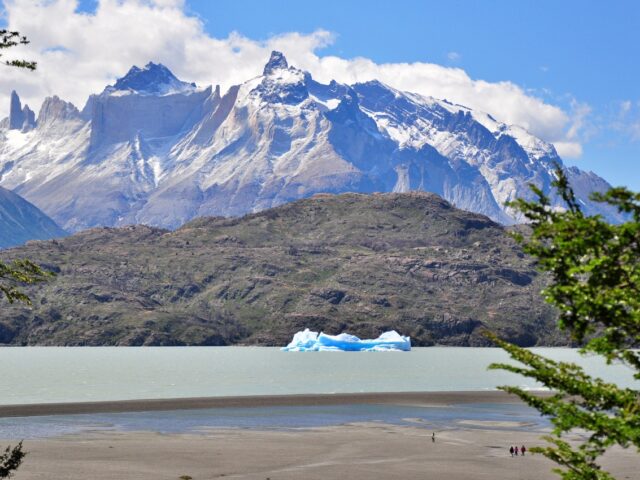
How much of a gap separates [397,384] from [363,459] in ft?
381

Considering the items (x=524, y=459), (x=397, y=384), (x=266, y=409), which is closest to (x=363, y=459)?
(x=524, y=459)

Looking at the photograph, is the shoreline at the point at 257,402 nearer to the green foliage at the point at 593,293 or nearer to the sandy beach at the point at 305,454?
the sandy beach at the point at 305,454

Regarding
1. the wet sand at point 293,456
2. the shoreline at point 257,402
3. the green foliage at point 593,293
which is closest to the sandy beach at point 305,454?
the wet sand at point 293,456

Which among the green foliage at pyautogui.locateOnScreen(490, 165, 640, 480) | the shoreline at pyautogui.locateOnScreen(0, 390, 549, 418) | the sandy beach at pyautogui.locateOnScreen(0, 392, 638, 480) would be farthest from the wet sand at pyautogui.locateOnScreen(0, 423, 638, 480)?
the green foliage at pyautogui.locateOnScreen(490, 165, 640, 480)

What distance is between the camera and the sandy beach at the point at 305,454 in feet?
225

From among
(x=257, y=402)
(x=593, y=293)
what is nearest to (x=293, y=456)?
(x=593, y=293)

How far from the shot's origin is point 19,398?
14800cm

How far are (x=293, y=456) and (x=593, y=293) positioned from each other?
206ft

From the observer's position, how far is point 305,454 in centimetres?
7931

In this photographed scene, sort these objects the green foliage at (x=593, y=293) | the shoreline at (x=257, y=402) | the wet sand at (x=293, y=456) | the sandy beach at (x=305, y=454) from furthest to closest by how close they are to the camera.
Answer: the shoreline at (x=257, y=402), the sandy beach at (x=305, y=454), the wet sand at (x=293, y=456), the green foliage at (x=593, y=293)

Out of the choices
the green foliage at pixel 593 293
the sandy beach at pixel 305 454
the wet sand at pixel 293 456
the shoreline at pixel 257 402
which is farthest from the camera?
the shoreline at pixel 257 402

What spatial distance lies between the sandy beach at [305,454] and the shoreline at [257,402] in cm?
3059

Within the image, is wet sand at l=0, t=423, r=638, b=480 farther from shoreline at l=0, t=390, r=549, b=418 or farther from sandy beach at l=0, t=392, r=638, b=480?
shoreline at l=0, t=390, r=549, b=418

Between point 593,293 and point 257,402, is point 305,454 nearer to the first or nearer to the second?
point 257,402
